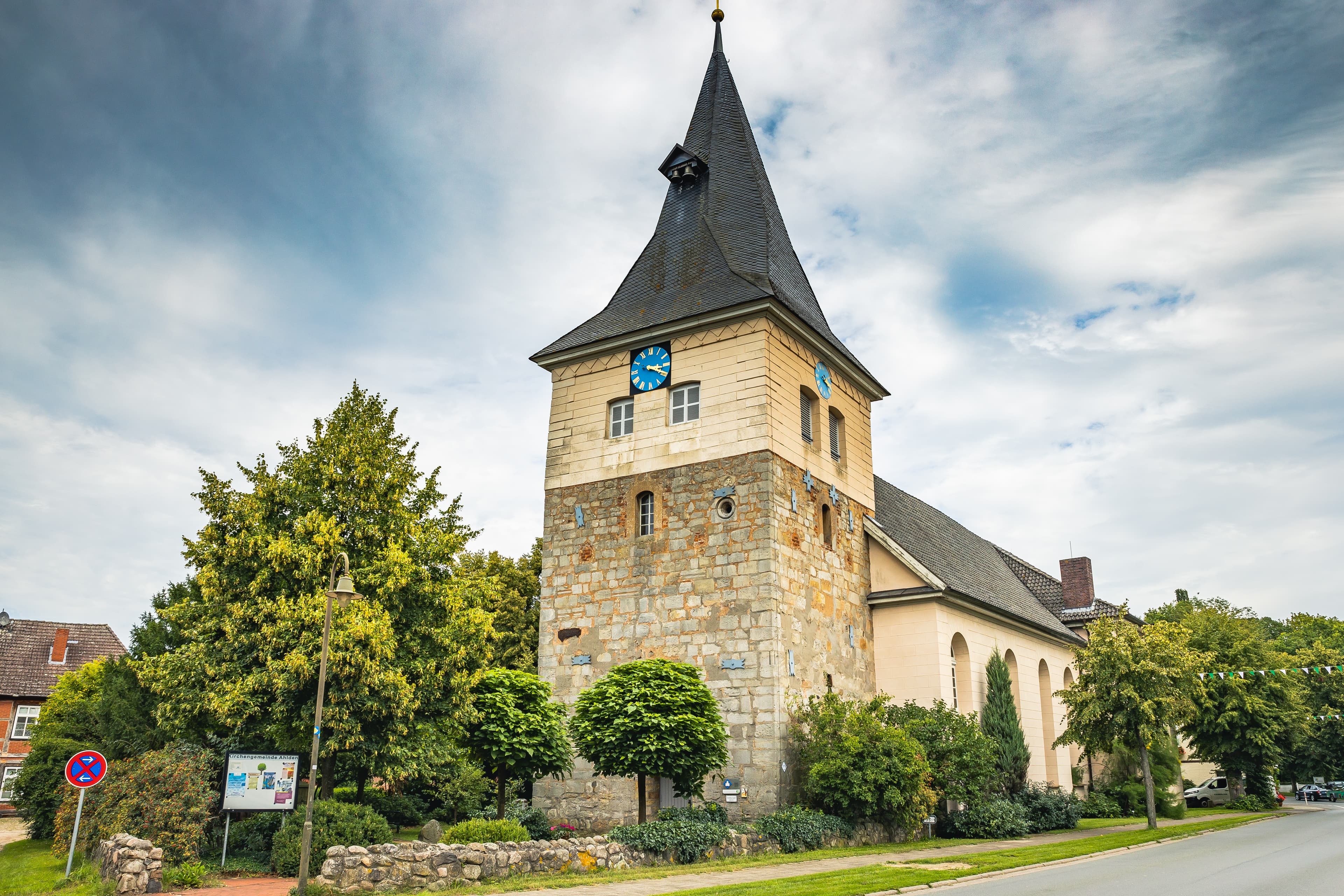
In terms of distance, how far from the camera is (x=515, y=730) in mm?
17297

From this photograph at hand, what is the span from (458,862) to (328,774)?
5318 millimetres

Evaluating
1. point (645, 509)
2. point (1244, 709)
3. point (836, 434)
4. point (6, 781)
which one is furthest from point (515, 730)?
point (6, 781)

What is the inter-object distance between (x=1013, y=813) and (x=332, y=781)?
1586 centimetres

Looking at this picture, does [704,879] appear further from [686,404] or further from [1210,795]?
[1210,795]

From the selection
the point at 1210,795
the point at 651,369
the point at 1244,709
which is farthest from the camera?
the point at 1210,795

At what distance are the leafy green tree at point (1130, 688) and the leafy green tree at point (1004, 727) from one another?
5.13ft

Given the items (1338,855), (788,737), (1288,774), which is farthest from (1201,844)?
(1288,774)

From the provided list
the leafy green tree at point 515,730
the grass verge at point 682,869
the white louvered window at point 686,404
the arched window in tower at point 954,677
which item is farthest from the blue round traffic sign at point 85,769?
the arched window in tower at point 954,677

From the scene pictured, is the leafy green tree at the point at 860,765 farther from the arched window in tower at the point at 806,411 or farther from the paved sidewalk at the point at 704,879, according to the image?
the arched window in tower at the point at 806,411

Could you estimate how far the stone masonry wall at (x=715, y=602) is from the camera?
19.8m

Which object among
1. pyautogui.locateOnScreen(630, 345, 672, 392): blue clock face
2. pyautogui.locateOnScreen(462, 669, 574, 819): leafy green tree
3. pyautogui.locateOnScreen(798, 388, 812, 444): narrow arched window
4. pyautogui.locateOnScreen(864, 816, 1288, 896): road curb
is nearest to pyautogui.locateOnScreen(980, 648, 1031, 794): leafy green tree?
pyautogui.locateOnScreen(864, 816, 1288, 896): road curb

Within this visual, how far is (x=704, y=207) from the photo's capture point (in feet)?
84.8

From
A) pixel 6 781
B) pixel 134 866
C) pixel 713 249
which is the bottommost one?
pixel 6 781

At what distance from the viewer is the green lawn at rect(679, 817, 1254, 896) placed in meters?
12.1
